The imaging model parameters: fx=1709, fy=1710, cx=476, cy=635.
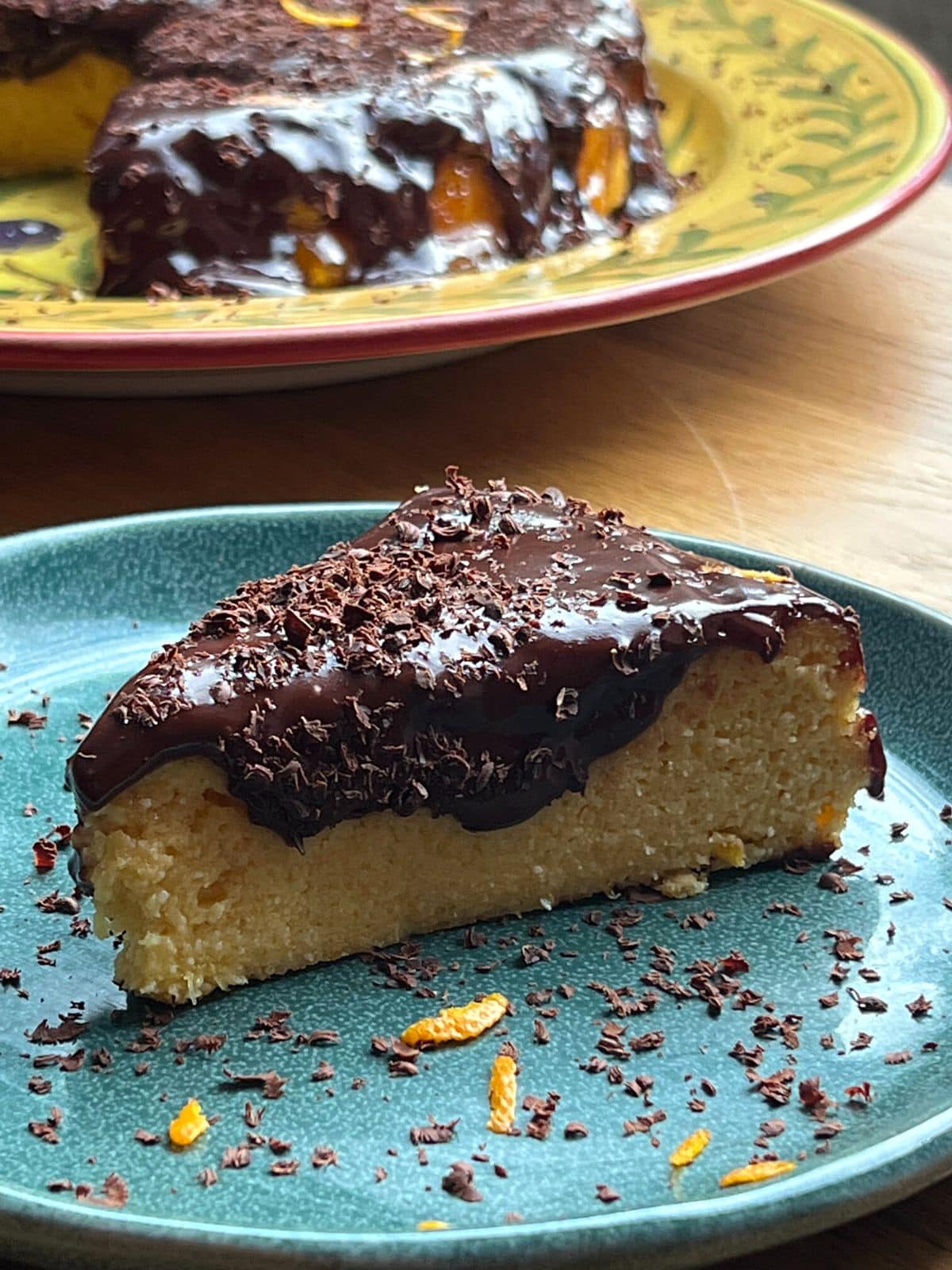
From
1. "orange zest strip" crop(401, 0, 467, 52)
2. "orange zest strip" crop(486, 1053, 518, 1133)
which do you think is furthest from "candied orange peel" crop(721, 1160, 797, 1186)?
"orange zest strip" crop(401, 0, 467, 52)

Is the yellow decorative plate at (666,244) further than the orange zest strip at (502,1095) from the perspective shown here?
Yes

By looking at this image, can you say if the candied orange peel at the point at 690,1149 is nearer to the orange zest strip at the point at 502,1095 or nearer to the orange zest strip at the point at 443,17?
the orange zest strip at the point at 502,1095

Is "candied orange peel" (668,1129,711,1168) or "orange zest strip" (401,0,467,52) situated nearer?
"candied orange peel" (668,1129,711,1168)

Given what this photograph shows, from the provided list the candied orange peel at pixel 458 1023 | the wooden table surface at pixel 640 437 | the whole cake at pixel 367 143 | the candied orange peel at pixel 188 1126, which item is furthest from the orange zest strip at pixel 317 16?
the candied orange peel at pixel 188 1126

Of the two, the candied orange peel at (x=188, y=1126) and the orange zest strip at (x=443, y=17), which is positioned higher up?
the orange zest strip at (x=443, y=17)

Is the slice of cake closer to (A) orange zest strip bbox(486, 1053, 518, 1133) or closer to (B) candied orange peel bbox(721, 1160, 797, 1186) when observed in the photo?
(A) orange zest strip bbox(486, 1053, 518, 1133)

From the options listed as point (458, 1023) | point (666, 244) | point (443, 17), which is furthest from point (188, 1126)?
point (443, 17)

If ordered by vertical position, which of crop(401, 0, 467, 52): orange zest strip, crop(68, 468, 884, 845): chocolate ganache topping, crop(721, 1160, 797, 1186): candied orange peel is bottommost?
crop(721, 1160, 797, 1186): candied orange peel
